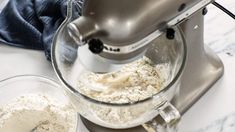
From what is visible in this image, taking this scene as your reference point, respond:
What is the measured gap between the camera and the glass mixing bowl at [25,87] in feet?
2.30

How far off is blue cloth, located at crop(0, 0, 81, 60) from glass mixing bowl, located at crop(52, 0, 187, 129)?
0.10 meters

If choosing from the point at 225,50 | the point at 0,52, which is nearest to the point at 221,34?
the point at 225,50

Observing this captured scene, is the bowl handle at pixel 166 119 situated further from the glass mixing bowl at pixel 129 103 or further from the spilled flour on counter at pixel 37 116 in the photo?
the spilled flour on counter at pixel 37 116

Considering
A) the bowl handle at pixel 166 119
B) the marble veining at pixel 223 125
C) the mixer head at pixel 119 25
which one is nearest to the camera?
the mixer head at pixel 119 25

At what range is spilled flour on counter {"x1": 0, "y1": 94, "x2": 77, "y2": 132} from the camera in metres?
0.65

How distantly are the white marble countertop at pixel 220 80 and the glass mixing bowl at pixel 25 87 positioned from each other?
3 centimetres

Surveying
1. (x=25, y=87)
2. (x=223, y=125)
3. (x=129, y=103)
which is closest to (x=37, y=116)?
(x=25, y=87)

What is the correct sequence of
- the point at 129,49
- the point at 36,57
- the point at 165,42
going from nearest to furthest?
the point at 129,49
the point at 165,42
the point at 36,57

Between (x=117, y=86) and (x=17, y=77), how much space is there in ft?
0.56

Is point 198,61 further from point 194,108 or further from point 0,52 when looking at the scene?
point 0,52

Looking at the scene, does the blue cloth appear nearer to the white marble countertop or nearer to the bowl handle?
the white marble countertop

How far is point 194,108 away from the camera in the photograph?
0.70 metres

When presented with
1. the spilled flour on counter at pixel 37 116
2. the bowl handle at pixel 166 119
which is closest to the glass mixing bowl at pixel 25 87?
the spilled flour on counter at pixel 37 116

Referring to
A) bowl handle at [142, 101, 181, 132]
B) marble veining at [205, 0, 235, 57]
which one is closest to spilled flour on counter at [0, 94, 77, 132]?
bowl handle at [142, 101, 181, 132]
